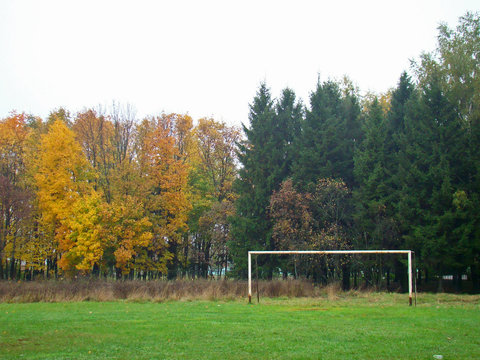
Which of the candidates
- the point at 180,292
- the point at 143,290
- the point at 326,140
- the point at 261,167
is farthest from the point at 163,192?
the point at 180,292

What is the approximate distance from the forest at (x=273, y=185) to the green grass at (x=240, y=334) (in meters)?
12.8

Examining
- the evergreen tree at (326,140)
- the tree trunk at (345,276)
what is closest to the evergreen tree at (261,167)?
the evergreen tree at (326,140)

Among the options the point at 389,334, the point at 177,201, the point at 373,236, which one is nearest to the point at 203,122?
the point at 177,201

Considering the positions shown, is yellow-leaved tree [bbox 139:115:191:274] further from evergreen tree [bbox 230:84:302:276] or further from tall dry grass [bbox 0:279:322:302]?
tall dry grass [bbox 0:279:322:302]

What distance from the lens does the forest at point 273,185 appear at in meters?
28.5

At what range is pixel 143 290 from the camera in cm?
2253

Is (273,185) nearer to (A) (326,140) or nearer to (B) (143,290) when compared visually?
(A) (326,140)

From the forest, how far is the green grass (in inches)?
502

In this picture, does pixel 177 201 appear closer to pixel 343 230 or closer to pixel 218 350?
pixel 343 230

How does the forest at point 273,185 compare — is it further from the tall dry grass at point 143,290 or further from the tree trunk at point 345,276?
the tall dry grass at point 143,290

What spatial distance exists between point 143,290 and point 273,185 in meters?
15.8

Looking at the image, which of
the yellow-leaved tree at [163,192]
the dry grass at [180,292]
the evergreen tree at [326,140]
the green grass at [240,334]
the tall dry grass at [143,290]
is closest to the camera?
the green grass at [240,334]

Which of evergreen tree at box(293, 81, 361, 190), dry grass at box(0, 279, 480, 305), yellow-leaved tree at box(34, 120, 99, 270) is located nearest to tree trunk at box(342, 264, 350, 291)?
evergreen tree at box(293, 81, 361, 190)

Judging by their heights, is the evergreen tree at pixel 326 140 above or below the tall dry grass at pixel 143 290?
above
